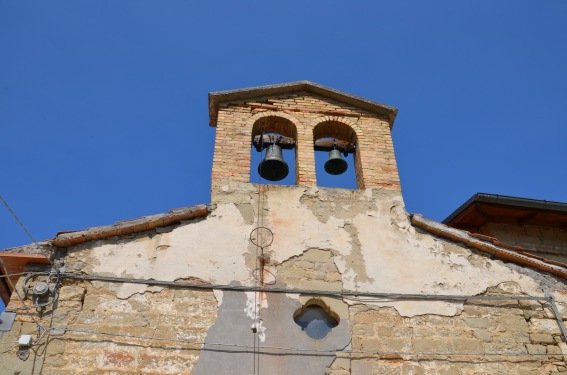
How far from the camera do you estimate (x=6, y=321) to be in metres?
4.53

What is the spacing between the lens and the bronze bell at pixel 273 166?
6.55m

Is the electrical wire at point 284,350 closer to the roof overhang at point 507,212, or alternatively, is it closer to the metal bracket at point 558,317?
the metal bracket at point 558,317

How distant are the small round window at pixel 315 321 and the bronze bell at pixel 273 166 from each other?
6.54 feet

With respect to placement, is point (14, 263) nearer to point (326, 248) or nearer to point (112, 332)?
point (112, 332)

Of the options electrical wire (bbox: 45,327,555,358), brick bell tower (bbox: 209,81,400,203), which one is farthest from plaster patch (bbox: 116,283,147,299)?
brick bell tower (bbox: 209,81,400,203)

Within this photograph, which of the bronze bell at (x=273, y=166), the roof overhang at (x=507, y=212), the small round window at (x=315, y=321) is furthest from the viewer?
the roof overhang at (x=507, y=212)

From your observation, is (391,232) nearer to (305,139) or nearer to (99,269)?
(305,139)

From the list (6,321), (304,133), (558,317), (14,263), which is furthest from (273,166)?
(558,317)

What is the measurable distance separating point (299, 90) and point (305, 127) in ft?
2.40

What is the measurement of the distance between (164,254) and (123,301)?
62 cm

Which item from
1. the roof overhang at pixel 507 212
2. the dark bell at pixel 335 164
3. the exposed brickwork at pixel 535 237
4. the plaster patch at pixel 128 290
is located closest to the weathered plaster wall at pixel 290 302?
the plaster patch at pixel 128 290

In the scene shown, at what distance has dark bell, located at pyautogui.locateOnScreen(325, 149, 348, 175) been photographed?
6.98m

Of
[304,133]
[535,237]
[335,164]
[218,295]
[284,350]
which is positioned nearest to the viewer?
[284,350]

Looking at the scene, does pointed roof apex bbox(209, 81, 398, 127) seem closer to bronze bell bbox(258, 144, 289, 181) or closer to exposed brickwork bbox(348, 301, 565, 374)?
bronze bell bbox(258, 144, 289, 181)
